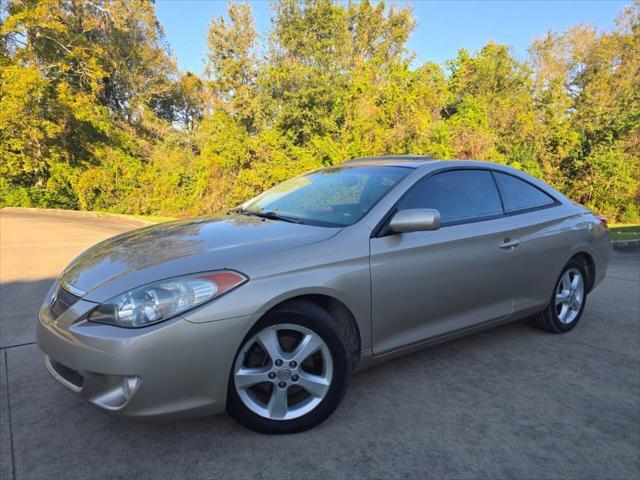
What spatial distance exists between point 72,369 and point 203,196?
44.4ft

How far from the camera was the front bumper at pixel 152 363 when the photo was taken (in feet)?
6.83

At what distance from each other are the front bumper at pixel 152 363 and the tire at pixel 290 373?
117mm

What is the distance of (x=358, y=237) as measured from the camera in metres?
2.74

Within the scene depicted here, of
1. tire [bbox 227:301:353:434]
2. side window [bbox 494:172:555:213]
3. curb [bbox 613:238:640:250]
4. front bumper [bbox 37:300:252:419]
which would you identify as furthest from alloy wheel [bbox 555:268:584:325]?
curb [bbox 613:238:640:250]

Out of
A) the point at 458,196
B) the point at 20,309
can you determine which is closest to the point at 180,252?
the point at 458,196

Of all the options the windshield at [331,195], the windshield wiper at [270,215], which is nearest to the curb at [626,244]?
the windshield at [331,195]

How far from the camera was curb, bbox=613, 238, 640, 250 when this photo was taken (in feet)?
31.0

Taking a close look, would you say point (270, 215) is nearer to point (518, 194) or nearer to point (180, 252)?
point (180, 252)

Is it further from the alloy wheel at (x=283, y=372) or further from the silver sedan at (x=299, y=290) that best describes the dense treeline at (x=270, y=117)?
the alloy wheel at (x=283, y=372)

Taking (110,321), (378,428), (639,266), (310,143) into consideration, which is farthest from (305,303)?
(310,143)

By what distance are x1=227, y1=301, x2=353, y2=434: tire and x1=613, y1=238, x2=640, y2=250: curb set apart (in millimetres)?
9101

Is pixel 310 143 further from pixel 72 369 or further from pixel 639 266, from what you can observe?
pixel 72 369

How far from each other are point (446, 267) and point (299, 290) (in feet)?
3.76

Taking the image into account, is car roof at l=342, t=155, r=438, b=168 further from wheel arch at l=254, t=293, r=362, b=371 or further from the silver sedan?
wheel arch at l=254, t=293, r=362, b=371
